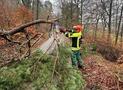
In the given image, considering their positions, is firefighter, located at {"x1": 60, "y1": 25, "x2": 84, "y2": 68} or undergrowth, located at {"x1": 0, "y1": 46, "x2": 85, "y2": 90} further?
firefighter, located at {"x1": 60, "y1": 25, "x2": 84, "y2": 68}

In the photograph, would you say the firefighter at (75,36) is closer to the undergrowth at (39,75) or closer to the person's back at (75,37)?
the person's back at (75,37)

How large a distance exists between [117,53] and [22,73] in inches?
671

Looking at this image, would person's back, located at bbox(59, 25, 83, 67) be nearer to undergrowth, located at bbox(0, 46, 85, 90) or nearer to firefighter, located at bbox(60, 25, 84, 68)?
firefighter, located at bbox(60, 25, 84, 68)

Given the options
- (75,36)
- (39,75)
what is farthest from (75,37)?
(39,75)

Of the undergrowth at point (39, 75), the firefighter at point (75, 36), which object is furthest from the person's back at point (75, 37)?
the undergrowth at point (39, 75)

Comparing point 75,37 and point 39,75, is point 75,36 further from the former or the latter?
point 39,75

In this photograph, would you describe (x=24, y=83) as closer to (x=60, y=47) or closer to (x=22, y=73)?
(x=22, y=73)

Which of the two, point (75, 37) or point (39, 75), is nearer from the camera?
point (39, 75)

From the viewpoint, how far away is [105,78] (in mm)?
10422

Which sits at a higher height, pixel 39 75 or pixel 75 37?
pixel 75 37

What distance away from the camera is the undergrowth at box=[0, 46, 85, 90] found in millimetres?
6555

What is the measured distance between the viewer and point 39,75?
684 cm

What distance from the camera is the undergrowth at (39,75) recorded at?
655cm

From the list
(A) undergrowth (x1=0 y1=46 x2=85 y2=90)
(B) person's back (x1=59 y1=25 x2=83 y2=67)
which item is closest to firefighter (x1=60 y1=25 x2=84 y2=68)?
(B) person's back (x1=59 y1=25 x2=83 y2=67)
